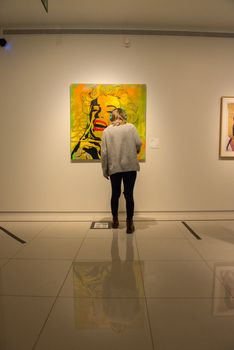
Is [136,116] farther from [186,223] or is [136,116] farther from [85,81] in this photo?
[186,223]

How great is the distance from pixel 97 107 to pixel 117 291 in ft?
9.60

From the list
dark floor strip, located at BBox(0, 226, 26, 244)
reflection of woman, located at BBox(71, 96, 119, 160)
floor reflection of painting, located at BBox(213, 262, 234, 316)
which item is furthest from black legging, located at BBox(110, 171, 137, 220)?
floor reflection of painting, located at BBox(213, 262, 234, 316)

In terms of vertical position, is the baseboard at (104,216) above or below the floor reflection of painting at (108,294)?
above

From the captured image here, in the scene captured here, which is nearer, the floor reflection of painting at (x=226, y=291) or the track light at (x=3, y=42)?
the floor reflection of painting at (x=226, y=291)

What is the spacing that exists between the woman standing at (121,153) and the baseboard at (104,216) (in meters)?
0.83

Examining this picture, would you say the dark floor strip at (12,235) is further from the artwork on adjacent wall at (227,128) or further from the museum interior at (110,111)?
the artwork on adjacent wall at (227,128)

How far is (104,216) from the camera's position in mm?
4477

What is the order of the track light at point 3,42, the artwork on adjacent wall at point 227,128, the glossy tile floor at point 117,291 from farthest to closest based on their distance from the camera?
the artwork on adjacent wall at point 227,128 → the track light at point 3,42 → the glossy tile floor at point 117,291

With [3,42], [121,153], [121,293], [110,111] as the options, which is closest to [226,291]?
[121,293]

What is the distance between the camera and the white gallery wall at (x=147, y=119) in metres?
4.40

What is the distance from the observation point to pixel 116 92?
441cm

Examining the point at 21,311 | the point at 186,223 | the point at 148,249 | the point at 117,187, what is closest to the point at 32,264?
the point at 21,311

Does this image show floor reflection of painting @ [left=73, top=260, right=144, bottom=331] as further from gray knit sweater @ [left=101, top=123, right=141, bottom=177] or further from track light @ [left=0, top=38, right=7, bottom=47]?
track light @ [left=0, top=38, right=7, bottom=47]

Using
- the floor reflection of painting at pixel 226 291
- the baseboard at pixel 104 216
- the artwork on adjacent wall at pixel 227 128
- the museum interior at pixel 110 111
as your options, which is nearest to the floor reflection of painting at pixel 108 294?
the floor reflection of painting at pixel 226 291
